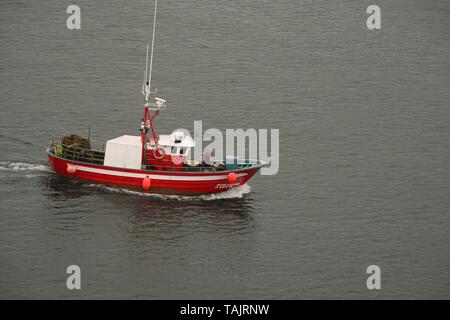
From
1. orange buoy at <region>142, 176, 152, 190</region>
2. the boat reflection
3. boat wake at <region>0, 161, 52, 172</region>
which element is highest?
boat wake at <region>0, 161, 52, 172</region>

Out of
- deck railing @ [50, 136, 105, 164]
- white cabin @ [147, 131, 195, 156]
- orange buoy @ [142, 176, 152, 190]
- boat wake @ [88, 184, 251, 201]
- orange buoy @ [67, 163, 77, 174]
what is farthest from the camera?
deck railing @ [50, 136, 105, 164]

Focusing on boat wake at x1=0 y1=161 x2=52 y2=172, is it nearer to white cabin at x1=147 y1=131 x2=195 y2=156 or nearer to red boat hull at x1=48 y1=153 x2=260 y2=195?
red boat hull at x1=48 y1=153 x2=260 y2=195

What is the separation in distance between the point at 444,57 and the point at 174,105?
1804 inches

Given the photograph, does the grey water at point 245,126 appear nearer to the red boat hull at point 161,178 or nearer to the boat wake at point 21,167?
the boat wake at point 21,167

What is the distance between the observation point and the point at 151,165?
100 m

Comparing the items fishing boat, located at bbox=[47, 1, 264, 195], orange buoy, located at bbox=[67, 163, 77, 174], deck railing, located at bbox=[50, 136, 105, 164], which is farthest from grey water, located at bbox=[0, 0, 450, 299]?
deck railing, located at bbox=[50, 136, 105, 164]

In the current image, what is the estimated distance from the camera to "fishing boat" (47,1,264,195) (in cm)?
9912

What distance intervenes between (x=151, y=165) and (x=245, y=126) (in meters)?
24.3

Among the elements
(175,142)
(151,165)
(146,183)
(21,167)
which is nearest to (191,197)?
(146,183)

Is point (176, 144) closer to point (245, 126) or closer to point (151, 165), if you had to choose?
point (151, 165)

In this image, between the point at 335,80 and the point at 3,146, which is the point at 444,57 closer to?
the point at 335,80

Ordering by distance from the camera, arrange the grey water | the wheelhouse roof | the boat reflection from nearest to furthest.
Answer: the grey water
the boat reflection
the wheelhouse roof

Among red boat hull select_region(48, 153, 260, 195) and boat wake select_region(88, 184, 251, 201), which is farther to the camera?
boat wake select_region(88, 184, 251, 201)
